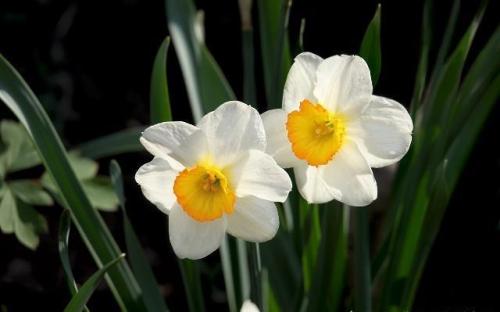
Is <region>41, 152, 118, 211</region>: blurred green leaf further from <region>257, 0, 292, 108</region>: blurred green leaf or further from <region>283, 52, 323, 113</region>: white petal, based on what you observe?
<region>283, 52, 323, 113</region>: white petal

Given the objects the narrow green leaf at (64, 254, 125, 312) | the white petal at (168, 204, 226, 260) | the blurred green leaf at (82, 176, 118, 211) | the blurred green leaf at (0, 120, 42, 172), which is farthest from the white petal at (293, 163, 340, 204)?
the blurred green leaf at (0, 120, 42, 172)

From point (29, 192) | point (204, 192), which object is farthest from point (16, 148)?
point (204, 192)

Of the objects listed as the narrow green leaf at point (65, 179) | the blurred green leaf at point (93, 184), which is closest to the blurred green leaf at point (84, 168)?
the blurred green leaf at point (93, 184)

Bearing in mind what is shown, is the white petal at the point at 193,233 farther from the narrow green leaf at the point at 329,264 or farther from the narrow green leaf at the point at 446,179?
the narrow green leaf at the point at 446,179

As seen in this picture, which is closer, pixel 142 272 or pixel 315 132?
pixel 315 132

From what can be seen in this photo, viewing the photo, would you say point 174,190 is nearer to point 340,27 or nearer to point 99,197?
point 99,197

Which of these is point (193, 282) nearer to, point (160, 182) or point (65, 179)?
point (65, 179)
